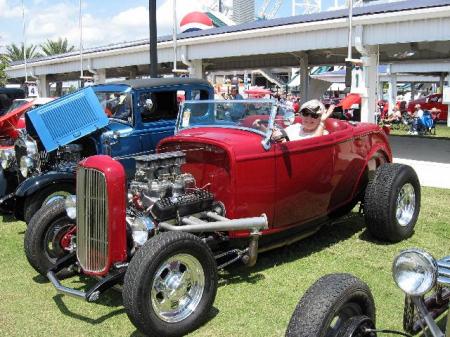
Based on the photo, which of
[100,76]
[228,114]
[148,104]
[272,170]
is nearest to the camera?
[272,170]

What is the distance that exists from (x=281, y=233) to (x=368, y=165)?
167cm

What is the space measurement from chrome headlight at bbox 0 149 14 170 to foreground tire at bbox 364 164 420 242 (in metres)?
4.68

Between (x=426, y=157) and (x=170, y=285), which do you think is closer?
(x=170, y=285)

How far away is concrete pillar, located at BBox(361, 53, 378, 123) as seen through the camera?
42.0 ft

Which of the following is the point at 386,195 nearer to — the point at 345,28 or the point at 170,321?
the point at 170,321

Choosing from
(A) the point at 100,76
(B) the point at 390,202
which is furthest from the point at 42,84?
(B) the point at 390,202

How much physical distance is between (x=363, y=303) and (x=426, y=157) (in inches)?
411

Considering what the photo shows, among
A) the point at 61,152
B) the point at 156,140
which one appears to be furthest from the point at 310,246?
the point at 61,152

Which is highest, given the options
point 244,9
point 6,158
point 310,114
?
point 244,9

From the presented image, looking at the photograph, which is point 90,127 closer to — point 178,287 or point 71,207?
point 71,207

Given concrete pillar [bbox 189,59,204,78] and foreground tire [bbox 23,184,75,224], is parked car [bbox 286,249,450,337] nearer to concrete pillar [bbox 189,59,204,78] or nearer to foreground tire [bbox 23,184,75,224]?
foreground tire [bbox 23,184,75,224]

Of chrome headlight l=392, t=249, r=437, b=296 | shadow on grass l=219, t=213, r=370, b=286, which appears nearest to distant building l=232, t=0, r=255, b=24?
shadow on grass l=219, t=213, r=370, b=286

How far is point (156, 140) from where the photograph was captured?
23.4 ft

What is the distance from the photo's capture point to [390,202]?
5094mm
